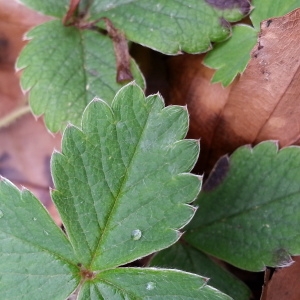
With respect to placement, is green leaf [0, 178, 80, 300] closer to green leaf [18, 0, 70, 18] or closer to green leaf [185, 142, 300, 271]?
green leaf [185, 142, 300, 271]

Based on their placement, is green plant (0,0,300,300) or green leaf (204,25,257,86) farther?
green leaf (204,25,257,86)

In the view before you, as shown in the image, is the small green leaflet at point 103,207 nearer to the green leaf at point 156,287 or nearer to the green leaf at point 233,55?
the green leaf at point 156,287

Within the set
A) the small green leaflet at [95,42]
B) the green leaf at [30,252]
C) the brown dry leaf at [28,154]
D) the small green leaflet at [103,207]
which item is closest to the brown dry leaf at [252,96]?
the small green leaflet at [95,42]

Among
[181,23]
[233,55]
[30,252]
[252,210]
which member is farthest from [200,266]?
[181,23]

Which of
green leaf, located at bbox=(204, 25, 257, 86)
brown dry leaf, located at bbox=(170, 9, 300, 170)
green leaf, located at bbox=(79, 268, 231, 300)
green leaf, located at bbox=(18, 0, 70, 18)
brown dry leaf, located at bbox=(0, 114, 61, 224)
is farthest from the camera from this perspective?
brown dry leaf, located at bbox=(0, 114, 61, 224)

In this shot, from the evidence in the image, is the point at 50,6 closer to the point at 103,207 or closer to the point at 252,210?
the point at 103,207

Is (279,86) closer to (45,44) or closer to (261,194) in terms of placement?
(261,194)

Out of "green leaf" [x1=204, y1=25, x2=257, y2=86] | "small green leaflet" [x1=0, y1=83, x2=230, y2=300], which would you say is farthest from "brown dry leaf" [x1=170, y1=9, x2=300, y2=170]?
"small green leaflet" [x1=0, y1=83, x2=230, y2=300]
